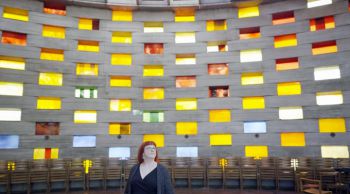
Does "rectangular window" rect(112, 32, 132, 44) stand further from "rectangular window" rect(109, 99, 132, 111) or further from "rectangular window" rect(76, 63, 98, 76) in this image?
"rectangular window" rect(109, 99, 132, 111)

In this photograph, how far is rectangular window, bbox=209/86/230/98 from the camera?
16.2 m

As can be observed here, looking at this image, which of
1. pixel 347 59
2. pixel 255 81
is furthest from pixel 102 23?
pixel 347 59

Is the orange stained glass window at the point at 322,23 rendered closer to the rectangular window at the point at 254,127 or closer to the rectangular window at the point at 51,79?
the rectangular window at the point at 254,127

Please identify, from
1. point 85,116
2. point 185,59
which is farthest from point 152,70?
point 85,116

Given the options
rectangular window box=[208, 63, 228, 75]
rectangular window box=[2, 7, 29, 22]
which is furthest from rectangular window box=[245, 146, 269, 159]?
rectangular window box=[2, 7, 29, 22]

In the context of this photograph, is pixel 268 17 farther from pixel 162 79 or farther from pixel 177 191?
pixel 177 191

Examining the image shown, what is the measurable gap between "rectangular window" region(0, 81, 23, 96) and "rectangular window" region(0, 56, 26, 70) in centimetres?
100

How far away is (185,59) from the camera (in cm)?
1708

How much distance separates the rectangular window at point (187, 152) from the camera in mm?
15703

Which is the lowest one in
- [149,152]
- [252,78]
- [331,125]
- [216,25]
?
[149,152]

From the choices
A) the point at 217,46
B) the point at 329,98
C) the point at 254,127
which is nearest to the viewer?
the point at 329,98

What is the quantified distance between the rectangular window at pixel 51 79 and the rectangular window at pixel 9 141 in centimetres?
336

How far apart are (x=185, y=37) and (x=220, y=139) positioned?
7027 millimetres

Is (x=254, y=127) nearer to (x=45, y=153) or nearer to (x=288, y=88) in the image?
(x=288, y=88)
